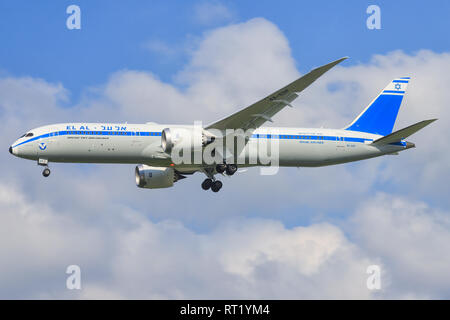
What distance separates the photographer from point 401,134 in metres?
59.0

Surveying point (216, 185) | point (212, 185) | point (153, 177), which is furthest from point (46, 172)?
point (216, 185)

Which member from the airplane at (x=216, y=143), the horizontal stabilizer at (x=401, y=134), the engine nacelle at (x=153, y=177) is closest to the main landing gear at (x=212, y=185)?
the airplane at (x=216, y=143)

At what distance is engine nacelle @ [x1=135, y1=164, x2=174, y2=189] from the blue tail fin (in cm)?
Result: 1364

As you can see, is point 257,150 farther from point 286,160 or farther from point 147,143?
point 147,143

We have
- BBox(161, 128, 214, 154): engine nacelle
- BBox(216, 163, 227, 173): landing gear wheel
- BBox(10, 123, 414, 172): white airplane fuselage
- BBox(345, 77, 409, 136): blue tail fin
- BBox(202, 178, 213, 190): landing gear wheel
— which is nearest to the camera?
BBox(161, 128, 214, 154): engine nacelle

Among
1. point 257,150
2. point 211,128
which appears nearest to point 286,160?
point 257,150

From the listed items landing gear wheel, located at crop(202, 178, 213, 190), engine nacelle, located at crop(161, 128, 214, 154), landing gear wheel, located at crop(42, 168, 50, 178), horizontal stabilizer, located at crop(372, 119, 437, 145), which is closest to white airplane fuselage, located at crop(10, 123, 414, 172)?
landing gear wheel, located at crop(42, 168, 50, 178)

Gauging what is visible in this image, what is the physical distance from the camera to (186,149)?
54719 mm

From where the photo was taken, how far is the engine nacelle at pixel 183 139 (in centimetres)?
5416

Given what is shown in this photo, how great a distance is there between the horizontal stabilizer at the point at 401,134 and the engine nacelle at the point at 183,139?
13.4 metres

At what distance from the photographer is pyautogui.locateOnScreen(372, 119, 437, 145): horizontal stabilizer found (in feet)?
184

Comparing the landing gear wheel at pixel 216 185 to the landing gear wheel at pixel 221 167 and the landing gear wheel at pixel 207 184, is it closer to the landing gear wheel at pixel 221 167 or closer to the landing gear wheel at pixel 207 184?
the landing gear wheel at pixel 207 184

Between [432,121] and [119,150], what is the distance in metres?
20.1

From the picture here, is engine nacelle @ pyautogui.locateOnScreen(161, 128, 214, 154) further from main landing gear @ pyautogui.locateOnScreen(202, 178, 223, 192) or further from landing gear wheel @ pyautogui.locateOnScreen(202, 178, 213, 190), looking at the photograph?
landing gear wheel @ pyautogui.locateOnScreen(202, 178, 213, 190)
